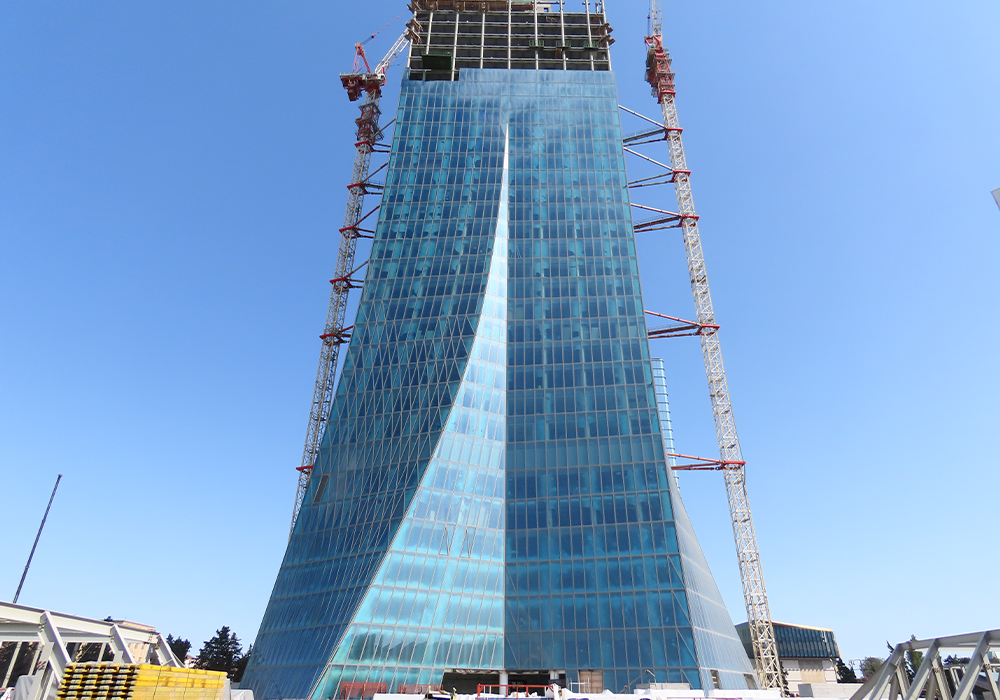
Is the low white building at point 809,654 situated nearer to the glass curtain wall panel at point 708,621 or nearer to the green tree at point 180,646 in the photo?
the glass curtain wall panel at point 708,621

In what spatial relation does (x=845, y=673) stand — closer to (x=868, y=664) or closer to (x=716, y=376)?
(x=868, y=664)

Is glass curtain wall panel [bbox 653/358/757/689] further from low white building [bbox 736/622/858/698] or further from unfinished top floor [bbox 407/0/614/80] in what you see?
unfinished top floor [bbox 407/0/614/80]

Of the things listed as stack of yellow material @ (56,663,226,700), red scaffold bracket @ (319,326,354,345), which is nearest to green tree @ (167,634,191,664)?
red scaffold bracket @ (319,326,354,345)

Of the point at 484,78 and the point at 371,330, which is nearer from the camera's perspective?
the point at 371,330

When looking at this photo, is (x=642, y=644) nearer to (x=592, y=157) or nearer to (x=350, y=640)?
(x=350, y=640)

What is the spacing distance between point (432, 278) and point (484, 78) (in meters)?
A: 39.9

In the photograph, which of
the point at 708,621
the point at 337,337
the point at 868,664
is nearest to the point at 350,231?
the point at 337,337

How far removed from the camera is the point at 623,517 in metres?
65.8

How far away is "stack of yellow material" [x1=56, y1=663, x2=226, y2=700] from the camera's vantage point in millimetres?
25594

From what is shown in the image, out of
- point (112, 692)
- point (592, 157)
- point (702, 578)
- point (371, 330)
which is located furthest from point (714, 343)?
point (112, 692)

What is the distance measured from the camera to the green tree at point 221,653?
128m

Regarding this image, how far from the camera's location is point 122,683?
2628 cm

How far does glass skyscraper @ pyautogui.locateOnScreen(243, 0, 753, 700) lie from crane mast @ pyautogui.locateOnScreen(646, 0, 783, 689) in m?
17.3

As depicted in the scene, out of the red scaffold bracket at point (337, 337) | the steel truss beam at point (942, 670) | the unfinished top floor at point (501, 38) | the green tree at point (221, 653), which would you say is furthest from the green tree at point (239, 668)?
the steel truss beam at point (942, 670)
